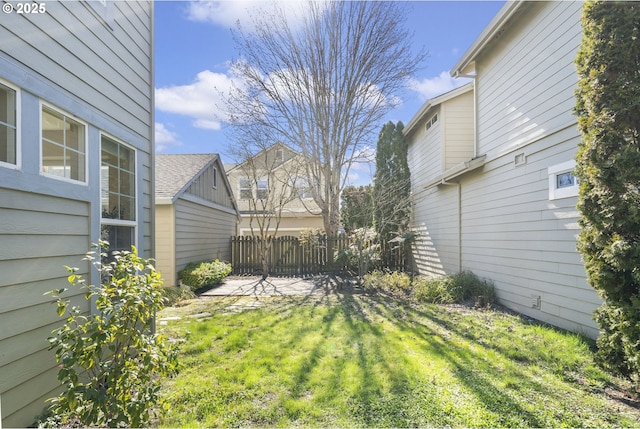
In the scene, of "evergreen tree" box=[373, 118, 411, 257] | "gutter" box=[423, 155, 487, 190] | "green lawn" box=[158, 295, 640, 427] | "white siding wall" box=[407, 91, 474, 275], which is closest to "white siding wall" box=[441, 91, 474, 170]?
"white siding wall" box=[407, 91, 474, 275]

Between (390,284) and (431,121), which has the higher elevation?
(431,121)

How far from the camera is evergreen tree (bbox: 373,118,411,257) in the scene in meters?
11.9

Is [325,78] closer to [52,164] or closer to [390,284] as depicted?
[390,284]

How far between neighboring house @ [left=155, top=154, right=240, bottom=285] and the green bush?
7.5 inches

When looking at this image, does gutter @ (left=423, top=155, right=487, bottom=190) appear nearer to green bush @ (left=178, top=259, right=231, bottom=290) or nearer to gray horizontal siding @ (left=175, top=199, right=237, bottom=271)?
green bush @ (left=178, top=259, right=231, bottom=290)

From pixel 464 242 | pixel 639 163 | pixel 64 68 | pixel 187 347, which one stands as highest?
pixel 64 68

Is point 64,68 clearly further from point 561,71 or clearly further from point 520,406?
point 561,71

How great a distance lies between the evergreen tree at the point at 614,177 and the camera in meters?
2.92

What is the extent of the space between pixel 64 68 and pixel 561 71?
259 inches

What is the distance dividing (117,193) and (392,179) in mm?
9982

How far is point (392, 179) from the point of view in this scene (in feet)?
40.3

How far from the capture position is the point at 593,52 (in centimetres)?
333

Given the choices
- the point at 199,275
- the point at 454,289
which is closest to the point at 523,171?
the point at 454,289

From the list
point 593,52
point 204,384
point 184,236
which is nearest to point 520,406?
point 204,384
